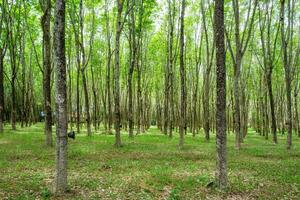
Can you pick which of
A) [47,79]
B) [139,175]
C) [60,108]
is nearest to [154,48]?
[47,79]

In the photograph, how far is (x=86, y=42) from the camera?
33312 mm

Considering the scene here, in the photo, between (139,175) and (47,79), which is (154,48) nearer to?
(47,79)

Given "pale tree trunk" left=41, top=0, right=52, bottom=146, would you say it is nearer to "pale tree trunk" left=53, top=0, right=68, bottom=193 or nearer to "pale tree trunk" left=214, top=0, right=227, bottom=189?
"pale tree trunk" left=53, top=0, right=68, bottom=193

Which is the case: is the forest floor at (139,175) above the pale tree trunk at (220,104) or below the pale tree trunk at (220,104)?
below

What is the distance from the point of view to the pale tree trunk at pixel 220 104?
303 inches

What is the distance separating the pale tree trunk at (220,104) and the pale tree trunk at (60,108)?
14.4 feet

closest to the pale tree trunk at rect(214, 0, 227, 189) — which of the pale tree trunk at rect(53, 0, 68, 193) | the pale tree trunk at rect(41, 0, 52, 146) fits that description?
the pale tree trunk at rect(53, 0, 68, 193)

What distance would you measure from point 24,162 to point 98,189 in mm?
4657

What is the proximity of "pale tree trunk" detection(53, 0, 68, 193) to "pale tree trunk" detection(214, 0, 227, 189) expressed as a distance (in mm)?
4403

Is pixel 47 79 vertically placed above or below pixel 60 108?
above

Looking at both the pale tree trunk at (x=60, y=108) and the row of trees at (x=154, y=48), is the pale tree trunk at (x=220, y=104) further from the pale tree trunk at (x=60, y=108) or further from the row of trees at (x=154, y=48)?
the pale tree trunk at (x=60, y=108)

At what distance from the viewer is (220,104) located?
306 inches

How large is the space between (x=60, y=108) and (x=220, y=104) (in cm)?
459

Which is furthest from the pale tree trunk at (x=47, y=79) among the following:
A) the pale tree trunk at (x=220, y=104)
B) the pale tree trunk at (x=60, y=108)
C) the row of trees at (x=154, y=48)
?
the pale tree trunk at (x=220, y=104)
